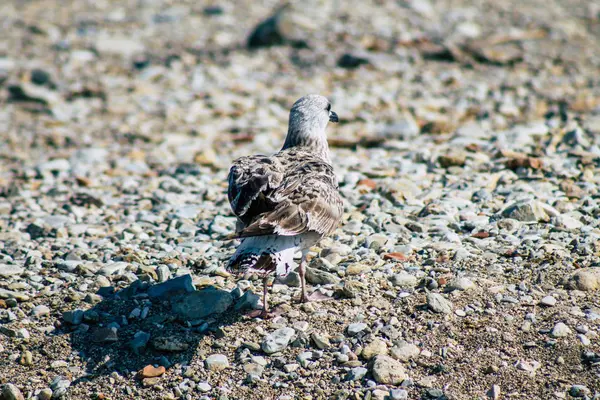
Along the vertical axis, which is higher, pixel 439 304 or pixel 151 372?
pixel 439 304

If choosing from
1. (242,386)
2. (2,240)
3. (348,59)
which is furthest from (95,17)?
(242,386)

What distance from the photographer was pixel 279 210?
6.24 m

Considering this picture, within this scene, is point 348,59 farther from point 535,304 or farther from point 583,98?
point 535,304

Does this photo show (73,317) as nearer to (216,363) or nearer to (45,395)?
(45,395)

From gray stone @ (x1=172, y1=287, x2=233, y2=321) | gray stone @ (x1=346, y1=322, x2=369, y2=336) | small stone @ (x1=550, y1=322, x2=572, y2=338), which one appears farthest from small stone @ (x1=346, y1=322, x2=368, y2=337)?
small stone @ (x1=550, y1=322, x2=572, y2=338)

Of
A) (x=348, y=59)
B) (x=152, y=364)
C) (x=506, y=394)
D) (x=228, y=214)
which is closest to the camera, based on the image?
(x=506, y=394)

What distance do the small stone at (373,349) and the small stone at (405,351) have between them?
8 centimetres

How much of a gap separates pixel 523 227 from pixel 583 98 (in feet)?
20.9

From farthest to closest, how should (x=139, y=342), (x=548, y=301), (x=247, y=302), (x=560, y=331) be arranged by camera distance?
(x=247, y=302)
(x=548, y=301)
(x=139, y=342)
(x=560, y=331)

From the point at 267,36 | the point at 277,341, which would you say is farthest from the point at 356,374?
the point at 267,36

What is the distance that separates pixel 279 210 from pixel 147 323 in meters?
1.52

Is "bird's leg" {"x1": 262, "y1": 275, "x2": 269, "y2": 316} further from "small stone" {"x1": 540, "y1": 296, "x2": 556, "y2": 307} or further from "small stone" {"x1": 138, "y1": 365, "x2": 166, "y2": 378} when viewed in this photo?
"small stone" {"x1": 540, "y1": 296, "x2": 556, "y2": 307}

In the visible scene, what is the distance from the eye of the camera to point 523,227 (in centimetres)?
782

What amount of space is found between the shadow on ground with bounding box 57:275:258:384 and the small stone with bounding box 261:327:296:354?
416mm
